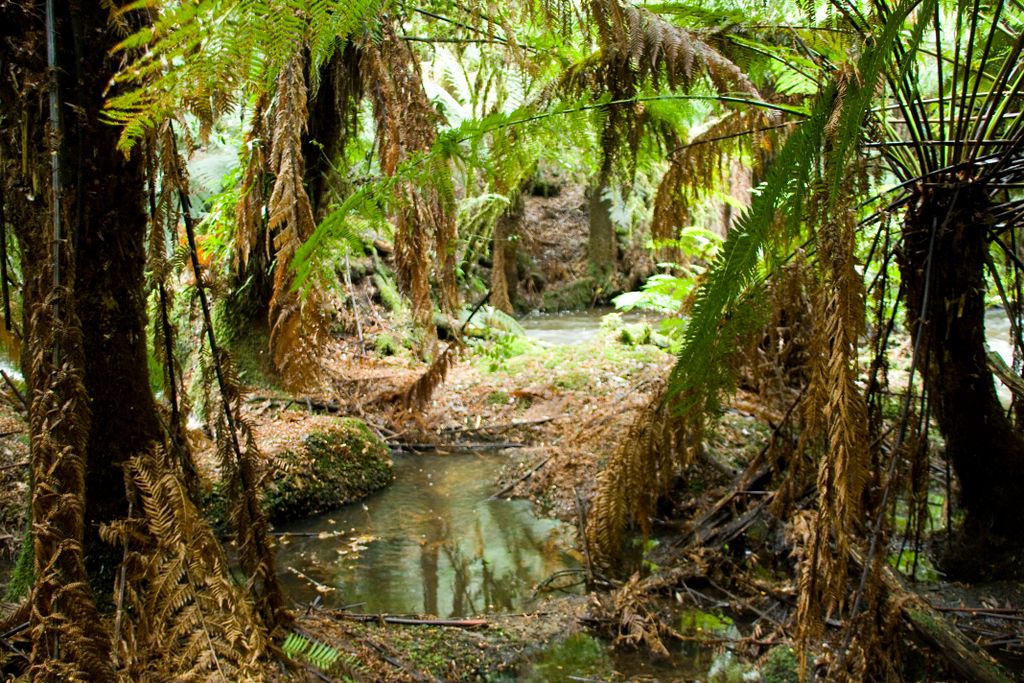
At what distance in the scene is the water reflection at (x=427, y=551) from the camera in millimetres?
3021

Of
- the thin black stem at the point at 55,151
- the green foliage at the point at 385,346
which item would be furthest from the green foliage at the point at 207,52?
the green foliage at the point at 385,346

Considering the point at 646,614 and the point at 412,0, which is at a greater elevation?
the point at 412,0

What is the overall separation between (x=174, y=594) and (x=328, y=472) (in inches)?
110

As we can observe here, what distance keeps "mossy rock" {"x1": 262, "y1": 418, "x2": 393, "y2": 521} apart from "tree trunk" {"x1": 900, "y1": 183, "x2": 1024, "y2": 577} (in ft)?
10.0

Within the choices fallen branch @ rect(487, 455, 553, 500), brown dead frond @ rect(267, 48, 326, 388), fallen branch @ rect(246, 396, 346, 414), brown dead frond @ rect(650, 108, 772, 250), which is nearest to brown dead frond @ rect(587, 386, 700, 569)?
brown dead frond @ rect(650, 108, 772, 250)

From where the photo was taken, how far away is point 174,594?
4.75ft

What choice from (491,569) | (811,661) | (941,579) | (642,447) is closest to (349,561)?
(491,569)

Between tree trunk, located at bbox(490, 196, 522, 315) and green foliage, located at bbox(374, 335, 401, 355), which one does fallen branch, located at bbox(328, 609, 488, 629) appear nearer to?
tree trunk, located at bbox(490, 196, 522, 315)

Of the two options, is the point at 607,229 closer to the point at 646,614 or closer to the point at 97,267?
the point at 646,614

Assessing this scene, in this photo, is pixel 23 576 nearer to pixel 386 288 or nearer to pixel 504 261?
pixel 504 261

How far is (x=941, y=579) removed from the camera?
2.79 m

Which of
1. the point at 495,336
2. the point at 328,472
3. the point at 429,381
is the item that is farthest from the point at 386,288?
the point at 429,381

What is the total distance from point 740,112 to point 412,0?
1355 millimetres

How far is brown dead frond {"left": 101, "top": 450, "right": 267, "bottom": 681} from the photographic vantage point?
1.40 meters
